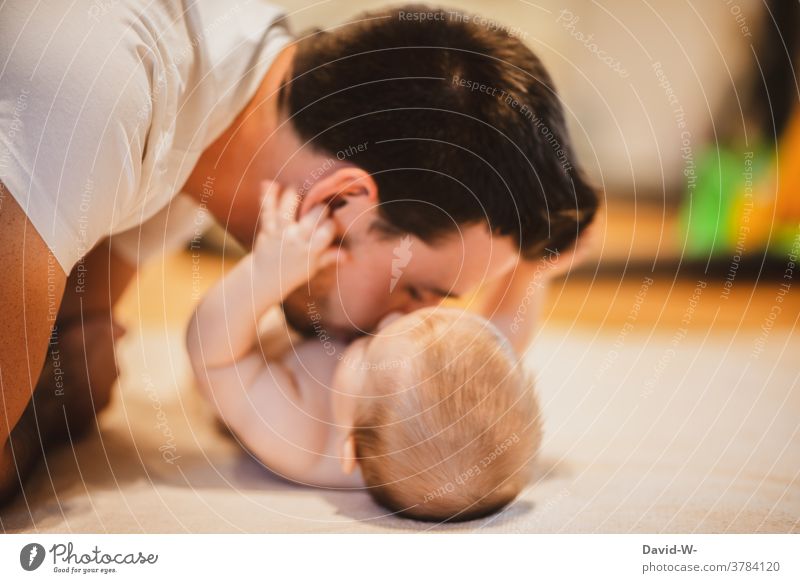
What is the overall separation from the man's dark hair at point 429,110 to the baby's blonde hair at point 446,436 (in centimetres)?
11

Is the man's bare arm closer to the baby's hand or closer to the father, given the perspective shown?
the father

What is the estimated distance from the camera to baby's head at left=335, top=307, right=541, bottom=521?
1.94 ft

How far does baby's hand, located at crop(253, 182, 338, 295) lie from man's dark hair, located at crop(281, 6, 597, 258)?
0.15 feet

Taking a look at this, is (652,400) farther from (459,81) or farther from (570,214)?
(459,81)

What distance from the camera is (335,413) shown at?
62cm

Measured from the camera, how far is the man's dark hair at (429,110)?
24.1 inches

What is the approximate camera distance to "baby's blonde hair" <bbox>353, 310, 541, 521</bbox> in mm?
591

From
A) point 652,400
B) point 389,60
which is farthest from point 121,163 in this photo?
point 652,400

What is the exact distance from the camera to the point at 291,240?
63 centimetres

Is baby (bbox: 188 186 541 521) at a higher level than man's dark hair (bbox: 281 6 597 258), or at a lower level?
lower
